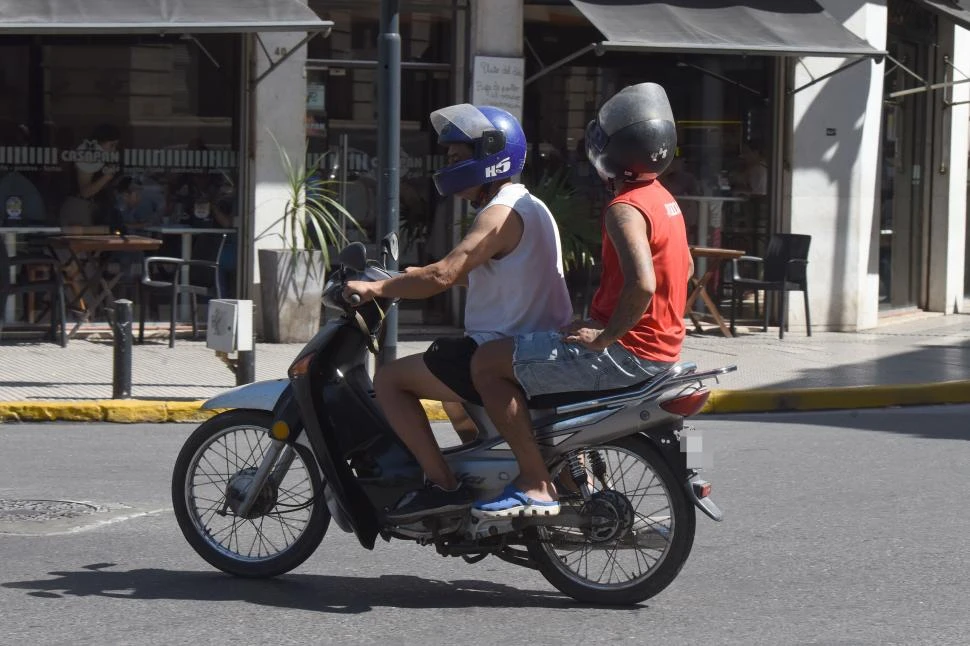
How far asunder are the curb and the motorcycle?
4264mm

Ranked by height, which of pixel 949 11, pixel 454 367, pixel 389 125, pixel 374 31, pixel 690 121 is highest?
pixel 949 11

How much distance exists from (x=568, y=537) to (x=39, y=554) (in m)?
2.19

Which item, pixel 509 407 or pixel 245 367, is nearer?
pixel 509 407

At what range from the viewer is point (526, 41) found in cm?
1538

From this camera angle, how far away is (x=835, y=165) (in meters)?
16.2

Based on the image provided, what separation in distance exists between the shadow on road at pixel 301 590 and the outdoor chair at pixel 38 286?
7603 mm

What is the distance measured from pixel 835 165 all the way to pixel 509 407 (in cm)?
1145

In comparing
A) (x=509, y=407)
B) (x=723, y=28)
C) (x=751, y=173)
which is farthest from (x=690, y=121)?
(x=509, y=407)

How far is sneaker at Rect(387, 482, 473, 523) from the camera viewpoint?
564 centimetres

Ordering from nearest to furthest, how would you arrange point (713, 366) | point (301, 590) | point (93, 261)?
point (301, 590)
point (713, 366)
point (93, 261)

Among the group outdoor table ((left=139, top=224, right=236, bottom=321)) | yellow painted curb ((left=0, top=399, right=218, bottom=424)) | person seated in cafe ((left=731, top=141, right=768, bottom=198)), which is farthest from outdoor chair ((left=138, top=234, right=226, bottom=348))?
person seated in cafe ((left=731, top=141, right=768, bottom=198))

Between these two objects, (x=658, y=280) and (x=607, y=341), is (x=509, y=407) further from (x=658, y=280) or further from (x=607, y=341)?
(x=658, y=280)

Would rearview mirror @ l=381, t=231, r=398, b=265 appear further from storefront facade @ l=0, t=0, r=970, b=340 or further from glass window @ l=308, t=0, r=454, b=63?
glass window @ l=308, t=0, r=454, b=63

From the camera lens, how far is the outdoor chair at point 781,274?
1541cm
